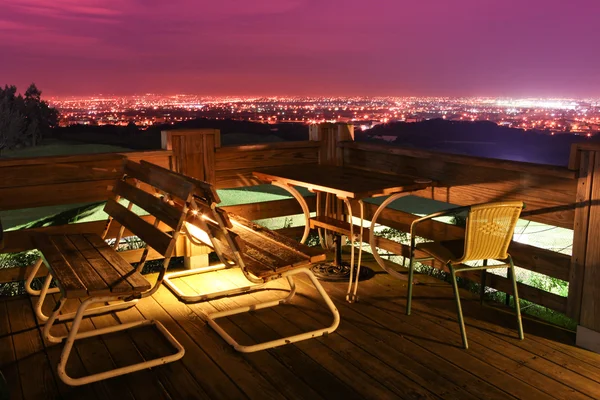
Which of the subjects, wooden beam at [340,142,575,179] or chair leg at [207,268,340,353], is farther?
wooden beam at [340,142,575,179]

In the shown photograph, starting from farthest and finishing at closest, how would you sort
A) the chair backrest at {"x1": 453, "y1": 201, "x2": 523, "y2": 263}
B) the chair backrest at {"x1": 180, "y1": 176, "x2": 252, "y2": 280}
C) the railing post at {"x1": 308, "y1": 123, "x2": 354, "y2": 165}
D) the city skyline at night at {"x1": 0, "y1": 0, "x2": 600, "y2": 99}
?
the city skyline at night at {"x1": 0, "y1": 0, "x2": 600, "y2": 99}
the railing post at {"x1": 308, "y1": 123, "x2": 354, "y2": 165}
the chair backrest at {"x1": 453, "y1": 201, "x2": 523, "y2": 263}
the chair backrest at {"x1": 180, "y1": 176, "x2": 252, "y2": 280}

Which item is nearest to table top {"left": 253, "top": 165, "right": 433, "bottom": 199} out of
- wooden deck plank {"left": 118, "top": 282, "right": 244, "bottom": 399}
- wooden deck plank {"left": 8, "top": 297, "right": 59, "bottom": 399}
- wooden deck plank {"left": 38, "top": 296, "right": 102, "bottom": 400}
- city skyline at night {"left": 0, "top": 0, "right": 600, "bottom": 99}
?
wooden deck plank {"left": 118, "top": 282, "right": 244, "bottom": 399}

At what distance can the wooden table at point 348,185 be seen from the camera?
3783 mm

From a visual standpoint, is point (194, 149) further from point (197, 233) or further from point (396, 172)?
point (396, 172)

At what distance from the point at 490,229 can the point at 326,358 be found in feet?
3.65

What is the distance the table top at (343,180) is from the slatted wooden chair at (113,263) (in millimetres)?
1091

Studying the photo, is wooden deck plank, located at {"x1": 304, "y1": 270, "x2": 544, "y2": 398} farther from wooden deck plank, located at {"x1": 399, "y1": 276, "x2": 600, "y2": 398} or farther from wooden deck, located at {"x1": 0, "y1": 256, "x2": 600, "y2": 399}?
wooden deck plank, located at {"x1": 399, "y1": 276, "x2": 600, "y2": 398}

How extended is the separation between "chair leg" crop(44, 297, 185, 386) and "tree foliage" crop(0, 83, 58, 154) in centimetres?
2491

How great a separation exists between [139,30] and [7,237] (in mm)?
8092

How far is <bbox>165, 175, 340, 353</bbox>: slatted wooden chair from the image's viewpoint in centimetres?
291

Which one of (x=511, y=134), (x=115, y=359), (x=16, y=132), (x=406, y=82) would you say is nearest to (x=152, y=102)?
(x=406, y=82)

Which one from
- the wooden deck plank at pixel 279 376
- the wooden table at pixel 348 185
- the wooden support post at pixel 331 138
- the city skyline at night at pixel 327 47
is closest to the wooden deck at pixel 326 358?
the wooden deck plank at pixel 279 376

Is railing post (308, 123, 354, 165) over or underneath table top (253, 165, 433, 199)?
over

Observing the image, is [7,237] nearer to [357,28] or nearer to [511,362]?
[511,362]
